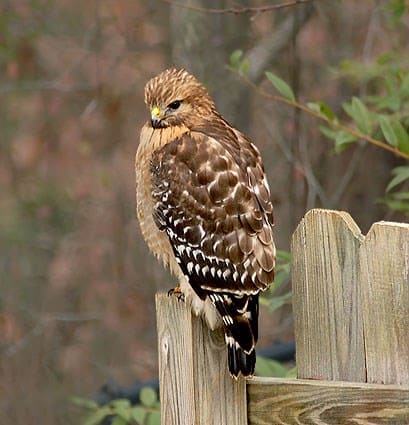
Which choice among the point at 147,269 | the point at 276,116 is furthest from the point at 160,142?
the point at 147,269

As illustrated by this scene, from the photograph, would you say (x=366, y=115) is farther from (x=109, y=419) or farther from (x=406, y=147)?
(x=109, y=419)

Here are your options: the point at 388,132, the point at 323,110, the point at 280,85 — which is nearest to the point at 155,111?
the point at 280,85

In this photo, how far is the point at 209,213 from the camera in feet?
11.2

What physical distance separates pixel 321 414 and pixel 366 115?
1.44 m

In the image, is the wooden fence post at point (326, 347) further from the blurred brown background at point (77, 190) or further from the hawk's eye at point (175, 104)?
the blurred brown background at point (77, 190)

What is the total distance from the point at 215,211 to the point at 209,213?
0.8 inches

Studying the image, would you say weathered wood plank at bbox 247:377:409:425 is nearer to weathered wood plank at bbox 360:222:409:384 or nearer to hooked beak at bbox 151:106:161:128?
weathered wood plank at bbox 360:222:409:384

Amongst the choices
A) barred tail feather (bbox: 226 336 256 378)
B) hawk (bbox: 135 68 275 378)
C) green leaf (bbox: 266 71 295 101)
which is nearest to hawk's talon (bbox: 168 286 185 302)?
hawk (bbox: 135 68 275 378)

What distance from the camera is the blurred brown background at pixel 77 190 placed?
903cm

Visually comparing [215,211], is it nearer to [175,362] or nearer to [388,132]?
[175,362]

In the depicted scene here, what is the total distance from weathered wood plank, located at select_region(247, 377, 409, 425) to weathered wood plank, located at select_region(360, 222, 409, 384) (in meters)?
0.05

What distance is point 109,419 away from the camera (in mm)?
4844

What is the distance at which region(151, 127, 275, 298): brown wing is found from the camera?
129 inches

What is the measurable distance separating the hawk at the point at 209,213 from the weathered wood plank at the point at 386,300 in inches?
15.0
